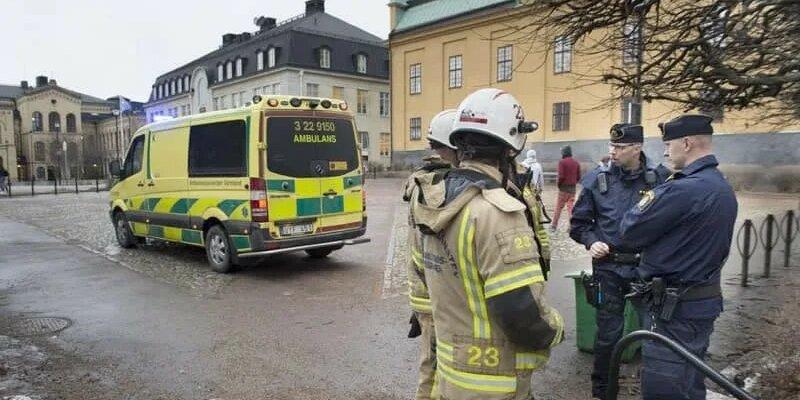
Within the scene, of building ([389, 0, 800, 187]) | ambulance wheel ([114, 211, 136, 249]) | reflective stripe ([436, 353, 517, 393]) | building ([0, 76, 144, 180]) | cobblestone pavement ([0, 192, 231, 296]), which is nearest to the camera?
reflective stripe ([436, 353, 517, 393])

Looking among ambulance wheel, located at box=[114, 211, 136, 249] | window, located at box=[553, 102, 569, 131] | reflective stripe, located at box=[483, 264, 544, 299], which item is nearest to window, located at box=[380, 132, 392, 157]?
window, located at box=[553, 102, 569, 131]

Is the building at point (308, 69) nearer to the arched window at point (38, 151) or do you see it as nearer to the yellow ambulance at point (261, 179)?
the arched window at point (38, 151)

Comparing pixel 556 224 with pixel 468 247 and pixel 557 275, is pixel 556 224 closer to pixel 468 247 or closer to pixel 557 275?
pixel 557 275

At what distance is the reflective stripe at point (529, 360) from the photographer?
218 centimetres

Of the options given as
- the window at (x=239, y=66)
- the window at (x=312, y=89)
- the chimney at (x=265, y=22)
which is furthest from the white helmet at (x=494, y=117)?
the chimney at (x=265, y=22)

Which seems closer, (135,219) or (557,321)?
(557,321)

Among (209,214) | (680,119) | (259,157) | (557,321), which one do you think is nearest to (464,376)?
(557,321)

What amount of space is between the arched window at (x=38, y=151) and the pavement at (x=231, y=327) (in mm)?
83303

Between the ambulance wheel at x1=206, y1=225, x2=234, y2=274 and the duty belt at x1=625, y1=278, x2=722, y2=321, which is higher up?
the duty belt at x1=625, y1=278, x2=722, y2=321

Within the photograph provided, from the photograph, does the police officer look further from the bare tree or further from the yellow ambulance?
the yellow ambulance

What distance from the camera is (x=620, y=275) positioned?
12.6ft

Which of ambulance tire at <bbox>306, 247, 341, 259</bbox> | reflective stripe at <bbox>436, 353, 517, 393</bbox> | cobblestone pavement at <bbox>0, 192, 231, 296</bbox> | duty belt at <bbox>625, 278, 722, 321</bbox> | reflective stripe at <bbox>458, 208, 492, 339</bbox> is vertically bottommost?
cobblestone pavement at <bbox>0, 192, 231, 296</bbox>

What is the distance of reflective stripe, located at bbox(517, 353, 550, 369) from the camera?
2178 mm

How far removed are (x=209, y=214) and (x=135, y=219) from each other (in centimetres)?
289
